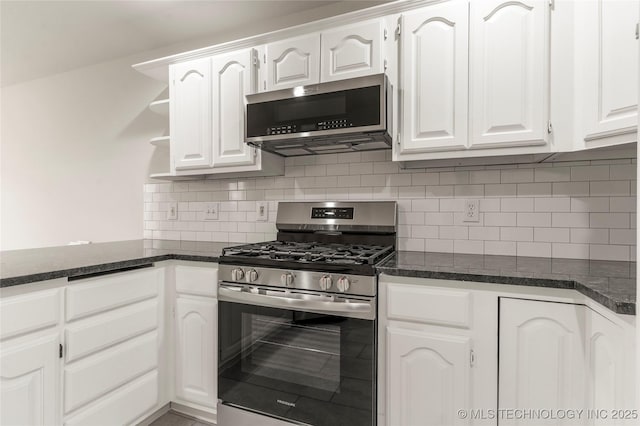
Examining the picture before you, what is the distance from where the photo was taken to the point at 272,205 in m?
2.34

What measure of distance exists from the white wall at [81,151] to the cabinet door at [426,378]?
7.18 ft

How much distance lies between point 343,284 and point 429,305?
1.19ft

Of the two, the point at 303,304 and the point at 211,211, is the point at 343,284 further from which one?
the point at 211,211

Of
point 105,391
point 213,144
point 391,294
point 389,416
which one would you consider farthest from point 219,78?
point 389,416

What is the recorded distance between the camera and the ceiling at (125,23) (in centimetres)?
220

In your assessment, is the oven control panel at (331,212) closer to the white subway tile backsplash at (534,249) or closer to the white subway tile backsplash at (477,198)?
the white subway tile backsplash at (477,198)

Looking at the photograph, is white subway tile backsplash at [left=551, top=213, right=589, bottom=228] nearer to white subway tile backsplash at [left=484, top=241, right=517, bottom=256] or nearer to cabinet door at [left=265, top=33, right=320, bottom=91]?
white subway tile backsplash at [left=484, top=241, right=517, bottom=256]

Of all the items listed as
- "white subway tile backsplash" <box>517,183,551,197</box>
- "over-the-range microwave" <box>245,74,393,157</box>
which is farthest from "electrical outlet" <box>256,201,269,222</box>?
"white subway tile backsplash" <box>517,183,551,197</box>

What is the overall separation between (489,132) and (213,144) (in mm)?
1588

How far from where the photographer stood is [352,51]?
1778 mm

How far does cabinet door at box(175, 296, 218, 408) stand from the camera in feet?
5.91

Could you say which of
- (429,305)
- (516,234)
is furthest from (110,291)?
(516,234)

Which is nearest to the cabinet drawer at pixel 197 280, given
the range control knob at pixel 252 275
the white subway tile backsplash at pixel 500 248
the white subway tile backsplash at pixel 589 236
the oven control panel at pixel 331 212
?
the range control knob at pixel 252 275

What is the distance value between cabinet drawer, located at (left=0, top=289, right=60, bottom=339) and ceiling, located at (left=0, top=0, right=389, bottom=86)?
1888 mm
